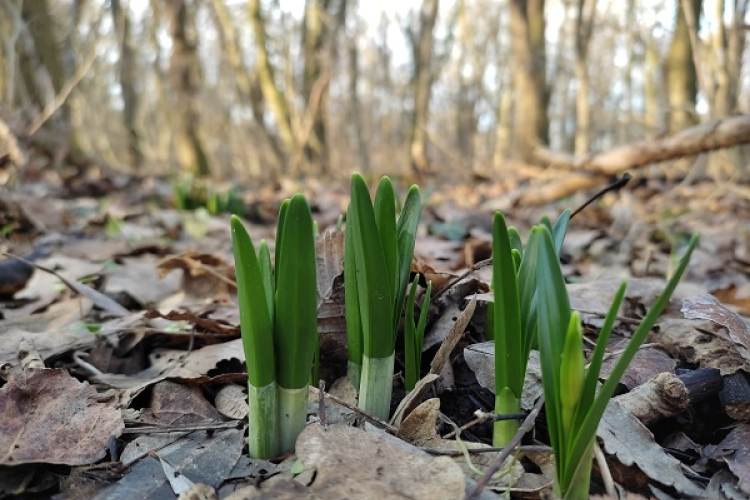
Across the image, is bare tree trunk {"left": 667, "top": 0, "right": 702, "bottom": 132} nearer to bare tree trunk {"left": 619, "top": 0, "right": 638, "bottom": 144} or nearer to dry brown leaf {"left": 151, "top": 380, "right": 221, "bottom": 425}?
bare tree trunk {"left": 619, "top": 0, "right": 638, "bottom": 144}

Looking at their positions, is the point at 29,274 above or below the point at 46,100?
below

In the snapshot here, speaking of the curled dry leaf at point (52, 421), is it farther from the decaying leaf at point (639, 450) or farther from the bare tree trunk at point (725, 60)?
the bare tree trunk at point (725, 60)

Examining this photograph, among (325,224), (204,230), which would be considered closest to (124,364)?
(204,230)

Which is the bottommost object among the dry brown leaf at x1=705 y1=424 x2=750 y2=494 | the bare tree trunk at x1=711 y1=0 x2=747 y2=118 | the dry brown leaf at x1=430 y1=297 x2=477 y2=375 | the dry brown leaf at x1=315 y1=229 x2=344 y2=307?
the dry brown leaf at x1=705 y1=424 x2=750 y2=494

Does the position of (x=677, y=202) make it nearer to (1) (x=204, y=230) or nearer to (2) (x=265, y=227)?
(2) (x=265, y=227)

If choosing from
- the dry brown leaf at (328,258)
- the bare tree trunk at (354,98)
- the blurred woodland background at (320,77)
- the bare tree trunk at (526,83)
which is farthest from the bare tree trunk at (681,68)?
the dry brown leaf at (328,258)

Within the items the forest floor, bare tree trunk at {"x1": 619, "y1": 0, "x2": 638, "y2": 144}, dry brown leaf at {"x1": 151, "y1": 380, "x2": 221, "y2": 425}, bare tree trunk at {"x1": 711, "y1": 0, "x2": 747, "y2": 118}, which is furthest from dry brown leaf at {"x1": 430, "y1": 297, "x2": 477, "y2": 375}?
bare tree trunk at {"x1": 619, "y1": 0, "x2": 638, "y2": 144}
